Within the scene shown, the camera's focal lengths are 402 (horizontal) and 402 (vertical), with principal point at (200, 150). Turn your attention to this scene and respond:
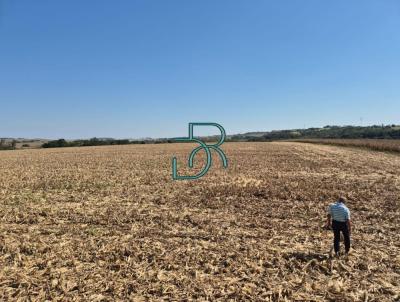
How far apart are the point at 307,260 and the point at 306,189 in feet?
32.6

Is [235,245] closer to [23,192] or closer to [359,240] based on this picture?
[359,240]

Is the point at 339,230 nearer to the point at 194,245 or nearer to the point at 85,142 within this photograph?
the point at 194,245

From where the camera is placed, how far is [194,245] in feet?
31.0

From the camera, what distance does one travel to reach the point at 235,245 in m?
9.47

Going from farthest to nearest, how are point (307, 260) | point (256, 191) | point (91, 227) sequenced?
point (256, 191), point (91, 227), point (307, 260)

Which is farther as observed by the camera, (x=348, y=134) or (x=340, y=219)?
(x=348, y=134)

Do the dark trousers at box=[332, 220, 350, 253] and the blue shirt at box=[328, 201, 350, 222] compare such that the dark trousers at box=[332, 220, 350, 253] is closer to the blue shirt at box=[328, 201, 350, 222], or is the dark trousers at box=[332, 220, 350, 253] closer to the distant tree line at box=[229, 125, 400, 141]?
the blue shirt at box=[328, 201, 350, 222]

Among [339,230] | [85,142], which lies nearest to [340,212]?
[339,230]

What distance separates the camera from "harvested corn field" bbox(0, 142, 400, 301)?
697 centimetres

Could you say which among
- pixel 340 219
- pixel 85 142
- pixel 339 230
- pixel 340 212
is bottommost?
pixel 339 230

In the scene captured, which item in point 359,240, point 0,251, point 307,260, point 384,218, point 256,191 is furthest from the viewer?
point 256,191

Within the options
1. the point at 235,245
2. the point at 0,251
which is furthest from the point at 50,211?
the point at 235,245

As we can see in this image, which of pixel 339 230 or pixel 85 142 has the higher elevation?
pixel 85 142

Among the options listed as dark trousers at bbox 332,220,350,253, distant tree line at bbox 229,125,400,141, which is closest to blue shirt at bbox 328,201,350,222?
dark trousers at bbox 332,220,350,253
